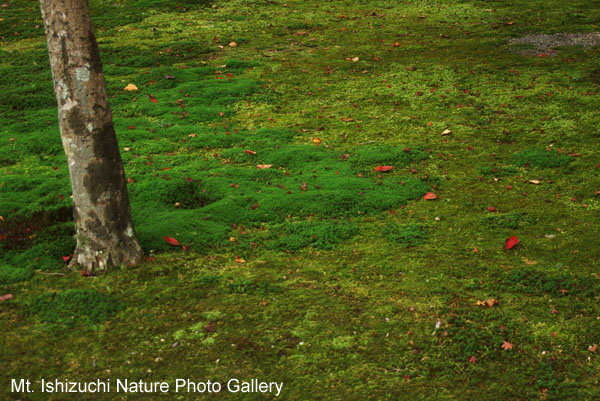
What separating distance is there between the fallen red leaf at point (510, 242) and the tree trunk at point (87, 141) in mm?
3586

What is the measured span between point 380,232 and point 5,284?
3.58 meters

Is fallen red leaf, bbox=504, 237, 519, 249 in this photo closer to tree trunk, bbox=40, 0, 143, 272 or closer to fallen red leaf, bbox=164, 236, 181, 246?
fallen red leaf, bbox=164, 236, 181, 246

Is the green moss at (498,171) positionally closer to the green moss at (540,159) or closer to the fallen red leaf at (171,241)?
the green moss at (540,159)

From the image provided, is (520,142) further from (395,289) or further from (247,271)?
(247,271)

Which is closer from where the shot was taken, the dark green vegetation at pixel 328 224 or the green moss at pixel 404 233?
the dark green vegetation at pixel 328 224

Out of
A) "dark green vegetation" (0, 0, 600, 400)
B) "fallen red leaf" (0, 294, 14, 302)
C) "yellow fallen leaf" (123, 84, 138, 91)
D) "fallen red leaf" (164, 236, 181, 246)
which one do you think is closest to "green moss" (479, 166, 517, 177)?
"dark green vegetation" (0, 0, 600, 400)

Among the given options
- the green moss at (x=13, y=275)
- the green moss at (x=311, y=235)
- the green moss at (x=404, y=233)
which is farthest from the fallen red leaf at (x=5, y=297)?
the green moss at (x=404, y=233)

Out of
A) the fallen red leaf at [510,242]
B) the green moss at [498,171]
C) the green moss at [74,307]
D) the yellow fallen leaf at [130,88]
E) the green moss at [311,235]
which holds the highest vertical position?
the yellow fallen leaf at [130,88]

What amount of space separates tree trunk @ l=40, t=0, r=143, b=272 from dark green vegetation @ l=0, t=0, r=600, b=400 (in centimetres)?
30

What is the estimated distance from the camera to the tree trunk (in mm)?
4766

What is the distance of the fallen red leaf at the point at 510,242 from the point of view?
18.6ft

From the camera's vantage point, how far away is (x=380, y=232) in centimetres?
603

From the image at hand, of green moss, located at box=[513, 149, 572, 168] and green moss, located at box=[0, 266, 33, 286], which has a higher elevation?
green moss, located at box=[0, 266, 33, 286]

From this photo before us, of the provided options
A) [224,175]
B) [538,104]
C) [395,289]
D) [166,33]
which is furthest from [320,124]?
[166,33]
